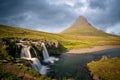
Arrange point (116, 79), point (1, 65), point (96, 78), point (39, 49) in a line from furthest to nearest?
point (39, 49)
point (96, 78)
point (116, 79)
point (1, 65)

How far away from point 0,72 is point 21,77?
4.99 metres

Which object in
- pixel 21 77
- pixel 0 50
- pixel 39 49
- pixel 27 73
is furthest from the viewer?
pixel 39 49

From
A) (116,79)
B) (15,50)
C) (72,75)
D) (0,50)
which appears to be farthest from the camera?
(15,50)

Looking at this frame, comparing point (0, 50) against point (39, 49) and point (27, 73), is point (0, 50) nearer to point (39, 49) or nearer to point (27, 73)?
point (27, 73)

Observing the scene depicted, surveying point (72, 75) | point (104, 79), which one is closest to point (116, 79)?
point (104, 79)

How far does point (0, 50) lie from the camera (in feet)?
218

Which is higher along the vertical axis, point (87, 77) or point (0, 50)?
point (0, 50)

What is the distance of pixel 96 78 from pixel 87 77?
4.05m

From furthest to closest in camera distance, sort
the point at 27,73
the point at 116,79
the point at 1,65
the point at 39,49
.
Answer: the point at 39,49
the point at 116,79
the point at 1,65
the point at 27,73

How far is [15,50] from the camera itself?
81062 millimetres

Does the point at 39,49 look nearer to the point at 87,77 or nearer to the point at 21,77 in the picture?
the point at 87,77

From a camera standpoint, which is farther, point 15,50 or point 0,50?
point 15,50

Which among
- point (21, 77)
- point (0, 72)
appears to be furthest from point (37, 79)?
point (0, 72)

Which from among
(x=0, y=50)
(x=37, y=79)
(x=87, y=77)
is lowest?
(x=87, y=77)
